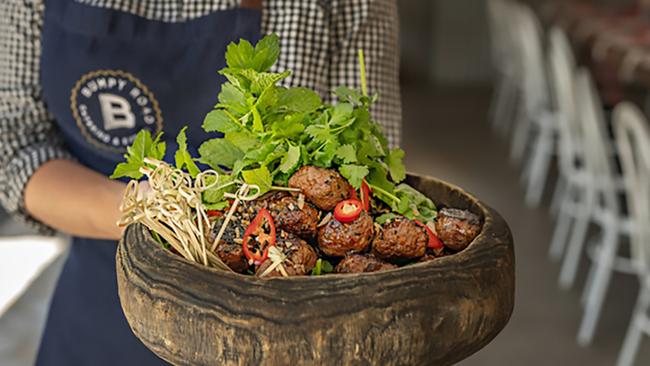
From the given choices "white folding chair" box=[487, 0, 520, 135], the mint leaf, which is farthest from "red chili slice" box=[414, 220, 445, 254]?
"white folding chair" box=[487, 0, 520, 135]

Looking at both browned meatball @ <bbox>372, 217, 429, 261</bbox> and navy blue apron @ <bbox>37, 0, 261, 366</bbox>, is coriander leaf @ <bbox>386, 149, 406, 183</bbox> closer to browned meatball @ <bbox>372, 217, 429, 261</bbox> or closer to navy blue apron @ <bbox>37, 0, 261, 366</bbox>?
browned meatball @ <bbox>372, 217, 429, 261</bbox>

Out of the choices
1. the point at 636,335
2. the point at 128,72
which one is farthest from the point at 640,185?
the point at 128,72

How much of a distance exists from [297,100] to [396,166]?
0.11 meters

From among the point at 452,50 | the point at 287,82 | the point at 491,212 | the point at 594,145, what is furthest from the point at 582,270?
the point at 452,50

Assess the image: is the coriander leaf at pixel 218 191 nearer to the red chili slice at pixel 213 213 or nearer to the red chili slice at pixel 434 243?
the red chili slice at pixel 213 213

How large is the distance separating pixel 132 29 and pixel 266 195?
1.88 feet

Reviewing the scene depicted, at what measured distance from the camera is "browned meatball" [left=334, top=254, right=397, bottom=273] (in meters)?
0.56

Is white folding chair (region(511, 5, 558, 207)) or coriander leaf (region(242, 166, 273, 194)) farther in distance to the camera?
white folding chair (region(511, 5, 558, 207))

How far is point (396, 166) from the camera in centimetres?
69

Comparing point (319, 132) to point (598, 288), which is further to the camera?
point (598, 288)

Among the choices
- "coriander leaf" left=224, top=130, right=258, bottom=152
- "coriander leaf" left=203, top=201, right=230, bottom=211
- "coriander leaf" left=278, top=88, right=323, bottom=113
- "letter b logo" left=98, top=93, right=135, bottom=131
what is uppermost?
"coriander leaf" left=278, top=88, right=323, bottom=113

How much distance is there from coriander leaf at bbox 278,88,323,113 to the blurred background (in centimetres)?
202

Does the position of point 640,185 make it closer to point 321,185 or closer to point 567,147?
point 567,147

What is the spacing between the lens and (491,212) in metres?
0.67
